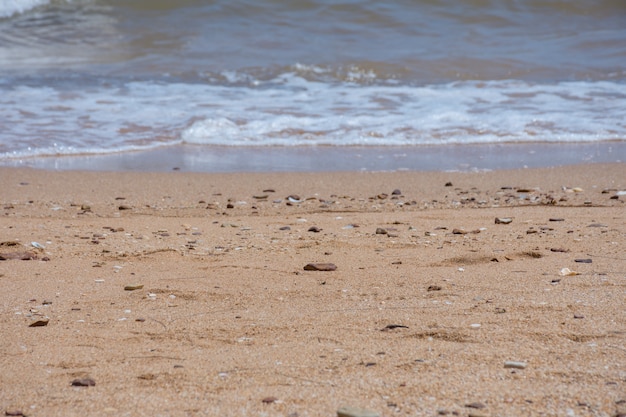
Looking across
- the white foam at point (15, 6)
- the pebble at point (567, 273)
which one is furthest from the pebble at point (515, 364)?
the white foam at point (15, 6)

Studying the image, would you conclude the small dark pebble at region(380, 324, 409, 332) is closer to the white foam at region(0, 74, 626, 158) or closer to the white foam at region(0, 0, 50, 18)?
the white foam at region(0, 74, 626, 158)

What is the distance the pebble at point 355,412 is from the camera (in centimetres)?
191

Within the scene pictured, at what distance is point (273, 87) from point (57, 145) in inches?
146

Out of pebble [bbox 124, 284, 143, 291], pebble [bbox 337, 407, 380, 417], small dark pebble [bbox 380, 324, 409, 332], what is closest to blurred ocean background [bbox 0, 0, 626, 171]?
pebble [bbox 124, 284, 143, 291]

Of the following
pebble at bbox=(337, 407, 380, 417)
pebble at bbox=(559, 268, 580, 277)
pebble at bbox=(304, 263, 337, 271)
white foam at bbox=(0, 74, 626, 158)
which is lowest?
pebble at bbox=(337, 407, 380, 417)

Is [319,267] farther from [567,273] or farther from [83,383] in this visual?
[83,383]

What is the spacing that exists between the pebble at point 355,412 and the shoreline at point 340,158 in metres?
4.11

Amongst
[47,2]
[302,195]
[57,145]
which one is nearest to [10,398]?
[302,195]

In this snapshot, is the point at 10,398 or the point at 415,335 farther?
the point at 415,335

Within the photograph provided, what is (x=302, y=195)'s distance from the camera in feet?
16.9

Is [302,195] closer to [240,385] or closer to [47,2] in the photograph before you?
[240,385]

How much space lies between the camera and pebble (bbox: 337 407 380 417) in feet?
6.26

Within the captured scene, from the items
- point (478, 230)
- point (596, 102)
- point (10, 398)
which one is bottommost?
point (10, 398)

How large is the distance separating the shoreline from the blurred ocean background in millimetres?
33
